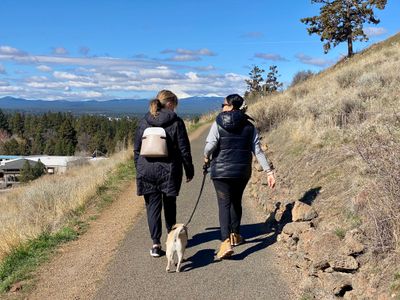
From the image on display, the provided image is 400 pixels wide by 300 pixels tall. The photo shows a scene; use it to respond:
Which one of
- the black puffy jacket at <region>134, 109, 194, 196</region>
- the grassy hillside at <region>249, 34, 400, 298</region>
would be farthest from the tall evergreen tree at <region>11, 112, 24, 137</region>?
the black puffy jacket at <region>134, 109, 194, 196</region>

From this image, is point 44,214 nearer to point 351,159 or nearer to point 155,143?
point 155,143

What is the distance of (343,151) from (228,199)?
82.7 inches

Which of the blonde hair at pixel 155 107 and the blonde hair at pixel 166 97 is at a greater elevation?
the blonde hair at pixel 166 97

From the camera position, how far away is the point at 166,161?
5.57 metres

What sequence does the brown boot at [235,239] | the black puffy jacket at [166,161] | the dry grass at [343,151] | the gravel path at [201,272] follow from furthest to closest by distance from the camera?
the brown boot at [235,239]
the black puffy jacket at [166,161]
the gravel path at [201,272]
the dry grass at [343,151]

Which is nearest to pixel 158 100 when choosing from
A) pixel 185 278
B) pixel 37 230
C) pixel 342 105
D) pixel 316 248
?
pixel 185 278

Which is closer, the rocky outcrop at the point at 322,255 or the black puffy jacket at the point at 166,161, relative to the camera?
the rocky outcrop at the point at 322,255

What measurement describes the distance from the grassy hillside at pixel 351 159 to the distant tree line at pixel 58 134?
67155 mm

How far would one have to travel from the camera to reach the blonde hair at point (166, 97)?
5.62 meters

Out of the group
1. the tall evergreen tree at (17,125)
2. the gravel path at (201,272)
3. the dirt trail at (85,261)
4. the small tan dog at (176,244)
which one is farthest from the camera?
the tall evergreen tree at (17,125)

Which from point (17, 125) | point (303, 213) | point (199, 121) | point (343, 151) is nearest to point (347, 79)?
point (343, 151)

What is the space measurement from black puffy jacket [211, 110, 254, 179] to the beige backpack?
2.30 feet

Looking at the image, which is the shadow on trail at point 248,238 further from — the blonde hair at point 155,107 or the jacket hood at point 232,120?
the blonde hair at point 155,107

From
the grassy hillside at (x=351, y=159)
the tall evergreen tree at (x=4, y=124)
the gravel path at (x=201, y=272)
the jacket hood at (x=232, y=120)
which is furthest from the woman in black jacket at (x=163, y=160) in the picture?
the tall evergreen tree at (x=4, y=124)
